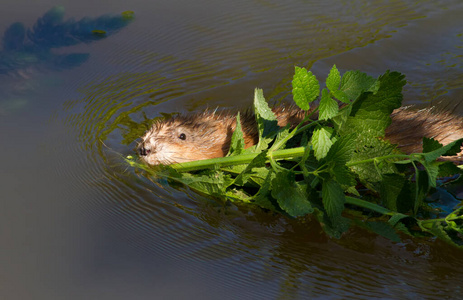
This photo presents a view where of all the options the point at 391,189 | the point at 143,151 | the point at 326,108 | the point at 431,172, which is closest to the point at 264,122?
the point at 326,108

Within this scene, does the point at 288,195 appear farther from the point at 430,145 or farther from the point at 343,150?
the point at 430,145

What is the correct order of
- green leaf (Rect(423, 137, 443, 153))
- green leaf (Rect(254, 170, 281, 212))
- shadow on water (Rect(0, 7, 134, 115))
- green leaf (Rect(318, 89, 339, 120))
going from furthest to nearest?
shadow on water (Rect(0, 7, 134, 115)) → green leaf (Rect(254, 170, 281, 212)) → green leaf (Rect(318, 89, 339, 120)) → green leaf (Rect(423, 137, 443, 153))

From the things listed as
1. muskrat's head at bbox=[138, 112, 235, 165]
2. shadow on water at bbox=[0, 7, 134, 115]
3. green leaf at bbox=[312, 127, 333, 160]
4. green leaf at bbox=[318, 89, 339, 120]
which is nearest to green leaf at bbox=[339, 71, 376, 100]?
green leaf at bbox=[318, 89, 339, 120]

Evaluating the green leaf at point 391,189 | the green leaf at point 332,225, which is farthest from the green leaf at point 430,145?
the green leaf at point 332,225

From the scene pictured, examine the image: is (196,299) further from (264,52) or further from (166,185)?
(264,52)

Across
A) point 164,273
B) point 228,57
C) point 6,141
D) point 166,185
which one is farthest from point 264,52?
point 164,273

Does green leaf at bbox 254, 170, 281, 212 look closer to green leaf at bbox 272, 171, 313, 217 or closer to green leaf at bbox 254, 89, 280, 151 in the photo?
green leaf at bbox 272, 171, 313, 217
